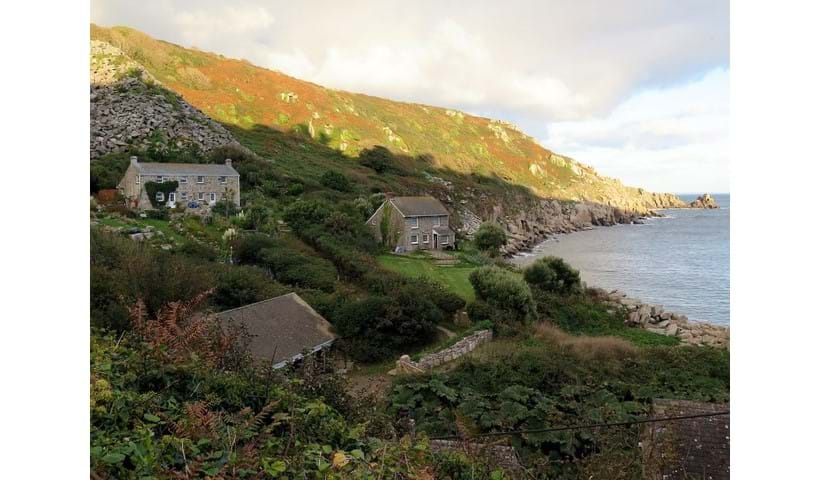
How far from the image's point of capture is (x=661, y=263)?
3130cm

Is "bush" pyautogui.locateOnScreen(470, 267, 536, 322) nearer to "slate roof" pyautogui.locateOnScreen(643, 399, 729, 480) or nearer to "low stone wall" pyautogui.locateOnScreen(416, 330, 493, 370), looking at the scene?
"low stone wall" pyautogui.locateOnScreen(416, 330, 493, 370)

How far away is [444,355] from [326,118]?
127ft

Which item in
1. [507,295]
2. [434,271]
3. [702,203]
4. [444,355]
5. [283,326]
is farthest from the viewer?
[702,203]

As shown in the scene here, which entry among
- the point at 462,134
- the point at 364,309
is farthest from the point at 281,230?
the point at 462,134

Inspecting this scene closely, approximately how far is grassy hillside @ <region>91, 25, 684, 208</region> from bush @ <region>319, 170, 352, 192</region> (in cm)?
708

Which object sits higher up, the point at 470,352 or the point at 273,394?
the point at 273,394

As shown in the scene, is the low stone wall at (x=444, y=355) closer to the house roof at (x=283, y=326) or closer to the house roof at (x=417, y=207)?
the house roof at (x=283, y=326)

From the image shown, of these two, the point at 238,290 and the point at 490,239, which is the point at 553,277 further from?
the point at 238,290

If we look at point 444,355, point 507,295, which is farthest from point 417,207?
point 444,355

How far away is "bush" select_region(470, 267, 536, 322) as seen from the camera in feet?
54.6

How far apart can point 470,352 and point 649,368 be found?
4.40m
